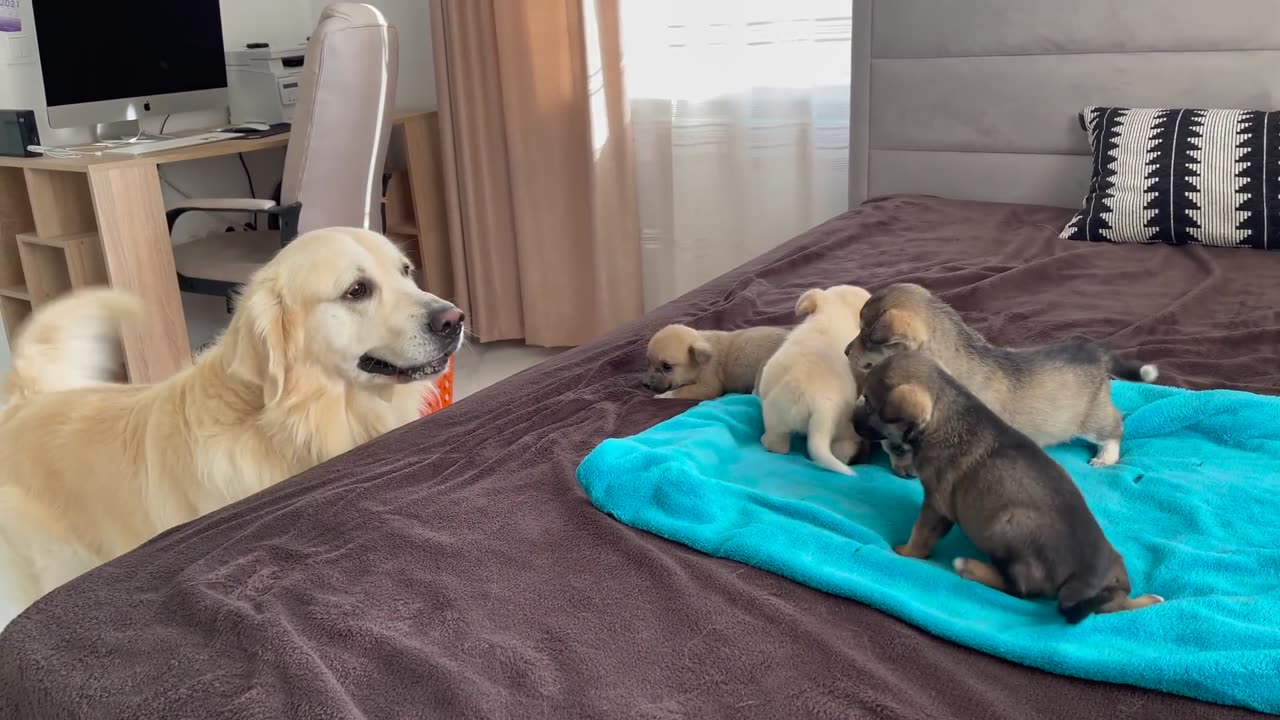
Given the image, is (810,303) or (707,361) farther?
(707,361)

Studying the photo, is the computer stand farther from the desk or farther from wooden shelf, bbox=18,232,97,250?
wooden shelf, bbox=18,232,97,250

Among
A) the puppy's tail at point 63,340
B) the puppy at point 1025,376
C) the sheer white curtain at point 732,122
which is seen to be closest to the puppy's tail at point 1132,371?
the puppy at point 1025,376

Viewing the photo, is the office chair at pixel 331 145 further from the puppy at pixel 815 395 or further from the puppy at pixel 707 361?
the puppy at pixel 815 395

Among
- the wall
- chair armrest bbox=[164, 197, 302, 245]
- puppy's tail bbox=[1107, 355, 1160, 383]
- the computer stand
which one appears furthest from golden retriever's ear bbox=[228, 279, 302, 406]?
the wall

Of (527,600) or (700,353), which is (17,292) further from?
(527,600)

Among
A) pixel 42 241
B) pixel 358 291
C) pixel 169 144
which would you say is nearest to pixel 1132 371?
pixel 358 291

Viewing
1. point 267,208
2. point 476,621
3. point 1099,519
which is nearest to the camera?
point 476,621

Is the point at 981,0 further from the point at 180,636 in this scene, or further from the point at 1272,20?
the point at 180,636

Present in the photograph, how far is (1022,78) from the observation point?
114 inches

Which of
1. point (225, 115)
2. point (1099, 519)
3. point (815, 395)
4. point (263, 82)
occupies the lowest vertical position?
point (1099, 519)

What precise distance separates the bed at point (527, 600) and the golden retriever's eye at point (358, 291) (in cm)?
23

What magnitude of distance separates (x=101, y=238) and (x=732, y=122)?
215 cm

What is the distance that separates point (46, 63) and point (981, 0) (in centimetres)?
308

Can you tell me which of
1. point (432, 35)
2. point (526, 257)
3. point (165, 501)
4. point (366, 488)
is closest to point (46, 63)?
point (432, 35)
